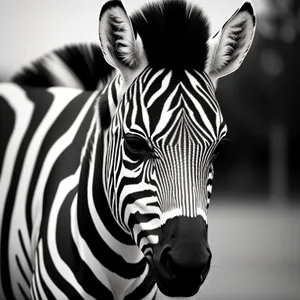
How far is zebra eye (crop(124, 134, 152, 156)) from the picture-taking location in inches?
102

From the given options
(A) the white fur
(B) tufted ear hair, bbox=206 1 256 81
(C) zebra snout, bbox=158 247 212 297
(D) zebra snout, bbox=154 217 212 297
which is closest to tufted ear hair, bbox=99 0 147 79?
(A) the white fur

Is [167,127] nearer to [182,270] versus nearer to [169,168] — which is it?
[169,168]

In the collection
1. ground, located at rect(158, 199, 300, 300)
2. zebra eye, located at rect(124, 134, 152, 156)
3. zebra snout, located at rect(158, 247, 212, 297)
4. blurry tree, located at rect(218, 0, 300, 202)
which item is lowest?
ground, located at rect(158, 199, 300, 300)

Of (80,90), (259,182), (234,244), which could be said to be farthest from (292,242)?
(259,182)

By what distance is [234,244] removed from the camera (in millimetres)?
16078

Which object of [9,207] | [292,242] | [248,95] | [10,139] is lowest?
[292,242]

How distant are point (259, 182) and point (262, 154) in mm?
2134

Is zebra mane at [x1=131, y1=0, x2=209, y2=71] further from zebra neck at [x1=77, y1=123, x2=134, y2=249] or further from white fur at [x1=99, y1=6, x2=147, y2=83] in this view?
zebra neck at [x1=77, y1=123, x2=134, y2=249]

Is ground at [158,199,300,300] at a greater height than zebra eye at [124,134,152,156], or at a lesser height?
lesser

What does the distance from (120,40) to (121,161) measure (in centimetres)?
55

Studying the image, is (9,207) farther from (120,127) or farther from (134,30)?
(134,30)

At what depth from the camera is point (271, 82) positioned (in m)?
31.3

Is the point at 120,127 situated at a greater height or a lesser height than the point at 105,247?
greater

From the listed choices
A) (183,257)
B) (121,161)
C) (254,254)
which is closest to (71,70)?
(121,161)
